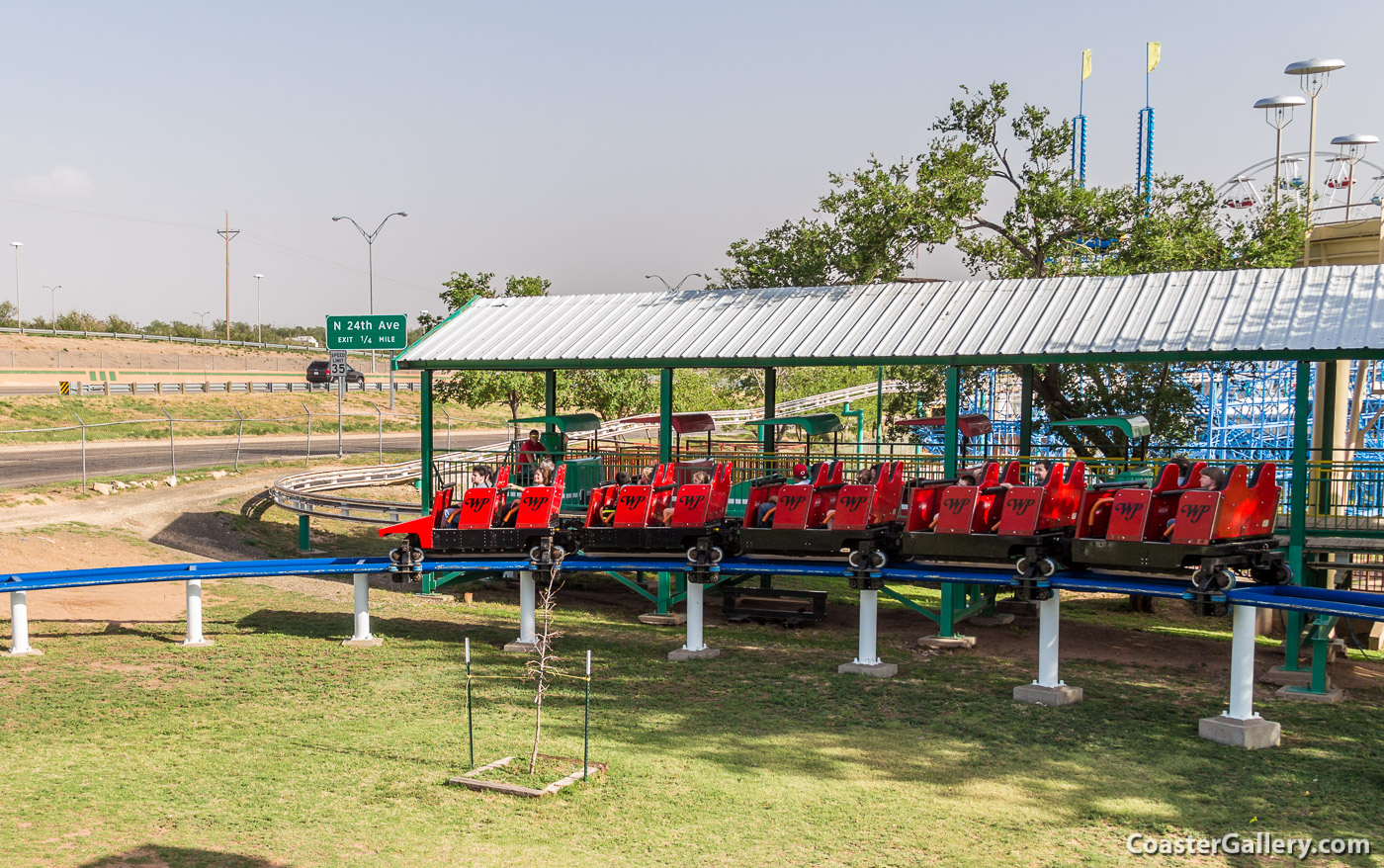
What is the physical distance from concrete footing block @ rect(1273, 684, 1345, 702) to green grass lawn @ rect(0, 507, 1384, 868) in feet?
0.91

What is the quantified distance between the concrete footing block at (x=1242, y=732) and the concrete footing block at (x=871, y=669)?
4036mm

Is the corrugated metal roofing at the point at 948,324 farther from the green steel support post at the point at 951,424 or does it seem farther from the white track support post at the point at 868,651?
the white track support post at the point at 868,651

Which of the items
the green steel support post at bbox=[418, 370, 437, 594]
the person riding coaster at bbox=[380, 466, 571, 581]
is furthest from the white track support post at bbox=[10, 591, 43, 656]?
the green steel support post at bbox=[418, 370, 437, 594]

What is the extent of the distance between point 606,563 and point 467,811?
799 centimetres

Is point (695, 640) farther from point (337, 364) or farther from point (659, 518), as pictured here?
point (337, 364)

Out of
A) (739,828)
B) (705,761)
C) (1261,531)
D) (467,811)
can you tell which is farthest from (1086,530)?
(467,811)

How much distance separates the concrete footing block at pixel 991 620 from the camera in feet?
65.6

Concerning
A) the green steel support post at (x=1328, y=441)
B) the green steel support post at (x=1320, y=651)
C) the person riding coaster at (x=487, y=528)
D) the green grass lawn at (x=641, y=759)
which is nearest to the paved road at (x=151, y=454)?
the person riding coaster at (x=487, y=528)

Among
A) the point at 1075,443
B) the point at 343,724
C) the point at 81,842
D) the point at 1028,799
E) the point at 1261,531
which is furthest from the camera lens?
the point at 1075,443

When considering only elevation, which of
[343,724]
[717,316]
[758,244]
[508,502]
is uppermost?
[758,244]

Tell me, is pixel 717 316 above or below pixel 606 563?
above

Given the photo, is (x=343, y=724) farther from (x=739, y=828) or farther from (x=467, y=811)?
(x=739, y=828)

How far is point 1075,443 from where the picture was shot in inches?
955

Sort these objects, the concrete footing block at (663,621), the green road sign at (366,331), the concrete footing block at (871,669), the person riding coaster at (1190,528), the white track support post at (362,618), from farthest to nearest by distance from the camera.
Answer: the green road sign at (366,331), the concrete footing block at (663,621), the white track support post at (362,618), the concrete footing block at (871,669), the person riding coaster at (1190,528)
